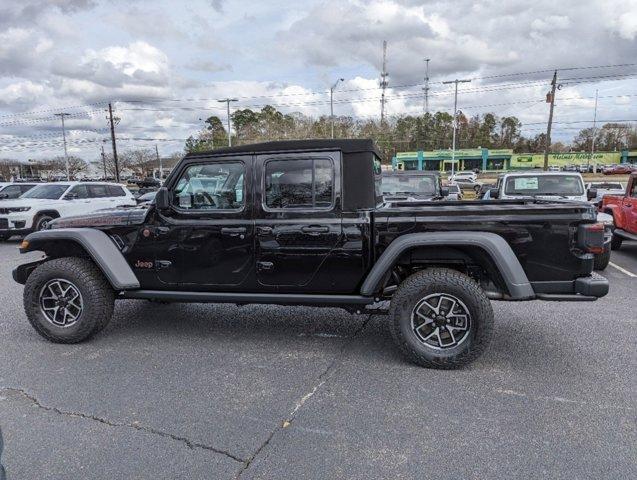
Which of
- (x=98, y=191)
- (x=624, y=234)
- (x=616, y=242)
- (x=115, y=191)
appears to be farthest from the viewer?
(x=115, y=191)

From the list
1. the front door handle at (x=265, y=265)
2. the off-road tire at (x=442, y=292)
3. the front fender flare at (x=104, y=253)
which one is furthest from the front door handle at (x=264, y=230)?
the front fender flare at (x=104, y=253)

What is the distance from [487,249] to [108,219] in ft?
11.2

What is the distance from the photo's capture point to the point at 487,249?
3.63m

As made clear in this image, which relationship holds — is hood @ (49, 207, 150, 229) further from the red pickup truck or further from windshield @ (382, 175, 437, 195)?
the red pickup truck

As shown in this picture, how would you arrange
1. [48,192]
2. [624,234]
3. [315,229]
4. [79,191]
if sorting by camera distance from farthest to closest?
[79,191] → [48,192] → [624,234] → [315,229]

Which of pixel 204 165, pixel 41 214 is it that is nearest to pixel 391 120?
pixel 41 214

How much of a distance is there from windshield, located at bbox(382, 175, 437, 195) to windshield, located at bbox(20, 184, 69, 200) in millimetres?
8804

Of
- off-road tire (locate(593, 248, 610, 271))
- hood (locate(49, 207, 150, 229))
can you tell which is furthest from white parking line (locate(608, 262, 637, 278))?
hood (locate(49, 207, 150, 229))

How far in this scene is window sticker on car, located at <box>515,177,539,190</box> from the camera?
9.84m

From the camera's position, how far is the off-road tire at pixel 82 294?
4332mm

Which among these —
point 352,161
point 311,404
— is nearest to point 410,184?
point 352,161

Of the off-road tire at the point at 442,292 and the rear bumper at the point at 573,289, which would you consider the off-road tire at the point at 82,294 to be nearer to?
the off-road tire at the point at 442,292

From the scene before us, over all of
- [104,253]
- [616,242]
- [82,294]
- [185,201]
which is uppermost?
[185,201]

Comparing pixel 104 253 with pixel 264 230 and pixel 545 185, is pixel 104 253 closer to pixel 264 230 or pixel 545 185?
pixel 264 230
